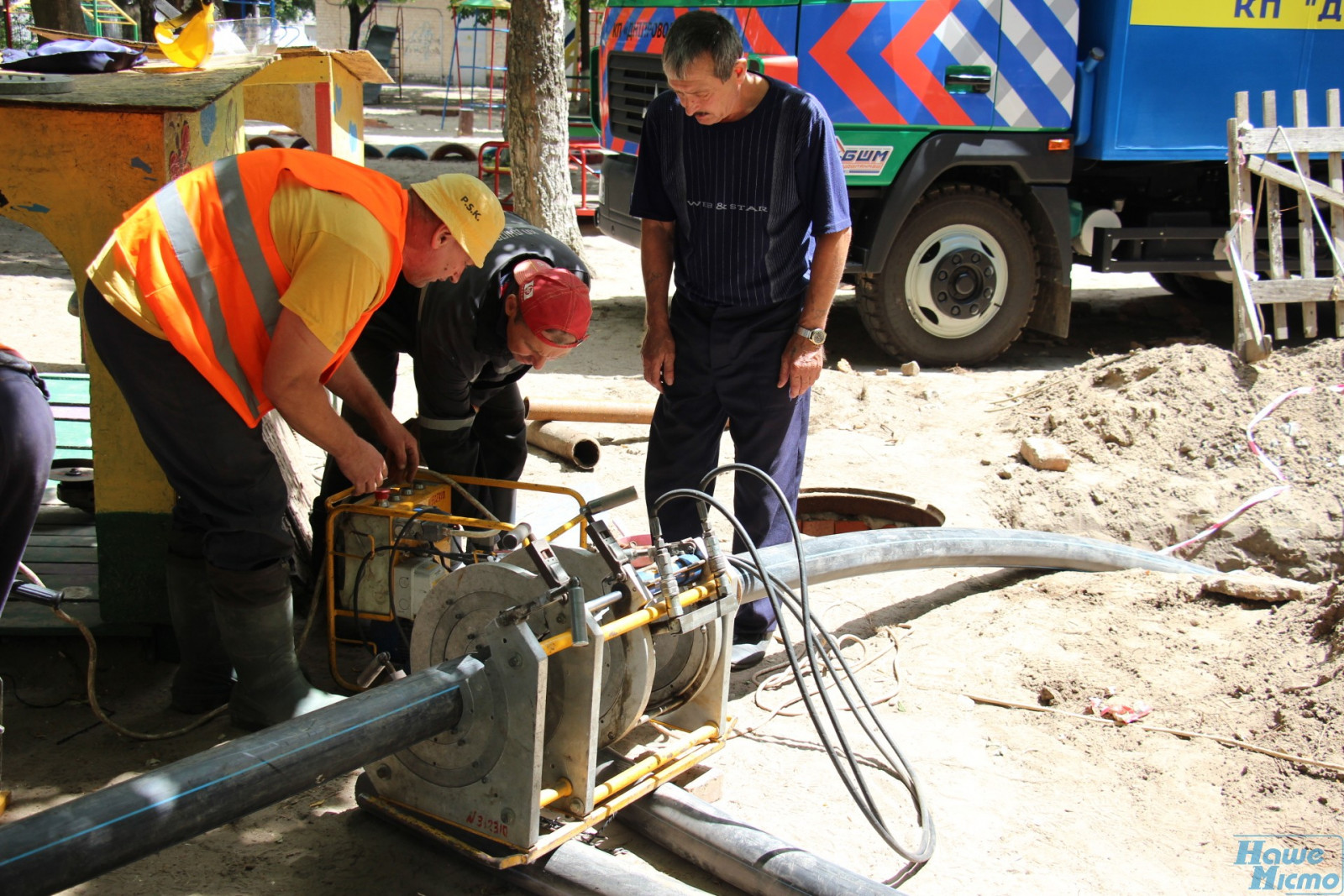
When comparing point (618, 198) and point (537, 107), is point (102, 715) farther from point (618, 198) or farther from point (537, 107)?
point (537, 107)

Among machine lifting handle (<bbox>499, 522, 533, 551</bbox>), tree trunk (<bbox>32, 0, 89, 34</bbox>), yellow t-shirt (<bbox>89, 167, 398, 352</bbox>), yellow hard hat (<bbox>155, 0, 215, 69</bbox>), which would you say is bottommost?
machine lifting handle (<bbox>499, 522, 533, 551</bbox>)

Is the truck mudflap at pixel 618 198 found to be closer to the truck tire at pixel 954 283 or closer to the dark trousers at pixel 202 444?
the truck tire at pixel 954 283

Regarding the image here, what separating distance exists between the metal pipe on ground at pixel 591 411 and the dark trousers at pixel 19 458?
3.19m

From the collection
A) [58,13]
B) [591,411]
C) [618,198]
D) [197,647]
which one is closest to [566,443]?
[591,411]

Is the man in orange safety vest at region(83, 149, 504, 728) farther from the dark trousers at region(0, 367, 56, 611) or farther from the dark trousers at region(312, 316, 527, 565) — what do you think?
the dark trousers at region(312, 316, 527, 565)

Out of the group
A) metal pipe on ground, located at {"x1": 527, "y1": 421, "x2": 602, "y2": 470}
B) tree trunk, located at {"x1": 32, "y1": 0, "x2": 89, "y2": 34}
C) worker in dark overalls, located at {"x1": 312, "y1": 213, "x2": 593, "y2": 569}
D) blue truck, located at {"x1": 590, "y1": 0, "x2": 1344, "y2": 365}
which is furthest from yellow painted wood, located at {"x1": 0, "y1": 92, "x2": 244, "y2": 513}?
tree trunk, located at {"x1": 32, "y1": 0, "x2": 89, "y2": 34}

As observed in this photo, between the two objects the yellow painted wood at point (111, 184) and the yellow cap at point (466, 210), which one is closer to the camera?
the yellow cap at point (466, 210)

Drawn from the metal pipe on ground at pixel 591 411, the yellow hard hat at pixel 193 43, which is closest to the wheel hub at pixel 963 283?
the metal pipe on ground at pixel 591 411

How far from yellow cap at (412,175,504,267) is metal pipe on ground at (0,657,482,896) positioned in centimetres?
112

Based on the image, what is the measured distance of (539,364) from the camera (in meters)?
3.50

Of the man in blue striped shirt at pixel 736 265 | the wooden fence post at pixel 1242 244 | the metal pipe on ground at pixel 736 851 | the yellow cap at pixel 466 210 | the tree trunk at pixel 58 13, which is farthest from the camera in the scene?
the tree trunk at pixel 58 13

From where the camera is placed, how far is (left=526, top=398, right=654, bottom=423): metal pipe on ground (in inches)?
232

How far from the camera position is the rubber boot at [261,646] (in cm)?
315

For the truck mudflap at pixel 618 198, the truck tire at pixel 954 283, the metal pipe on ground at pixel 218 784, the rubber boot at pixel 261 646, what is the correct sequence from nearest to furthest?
the metal pipe on ground at pixel 218 784 → the rubber boot at pixel 261 646 → the truck tire at pixel 954 283 → the truck mudflap at pixel 618 198
